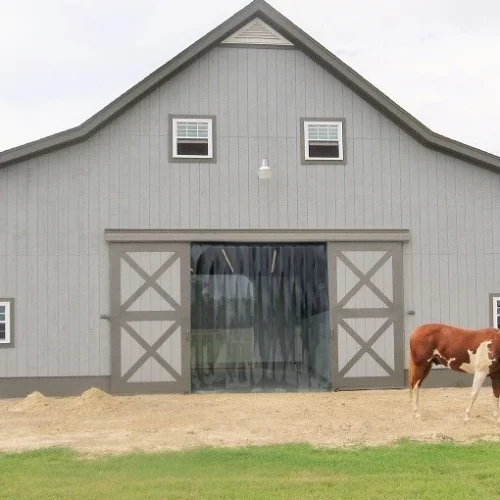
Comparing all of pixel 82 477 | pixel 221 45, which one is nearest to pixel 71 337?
pixel 221 45

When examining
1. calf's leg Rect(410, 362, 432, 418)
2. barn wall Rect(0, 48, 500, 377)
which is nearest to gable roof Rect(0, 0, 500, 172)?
barn wall Rect(0, 48, 500, 377)

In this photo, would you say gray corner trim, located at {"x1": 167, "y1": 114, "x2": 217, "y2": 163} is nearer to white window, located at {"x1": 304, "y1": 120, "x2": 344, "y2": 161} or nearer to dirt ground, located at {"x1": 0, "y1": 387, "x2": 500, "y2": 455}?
white window, located at {"x1": 304, "y1": 120, "x2": 344, "y2": 161}

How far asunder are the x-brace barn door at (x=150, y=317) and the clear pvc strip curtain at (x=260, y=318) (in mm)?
323

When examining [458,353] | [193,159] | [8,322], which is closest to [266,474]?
[458,353]

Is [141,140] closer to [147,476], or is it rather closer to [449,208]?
[449,208]

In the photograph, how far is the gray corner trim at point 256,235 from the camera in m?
15.3

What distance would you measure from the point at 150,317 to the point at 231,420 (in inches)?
161

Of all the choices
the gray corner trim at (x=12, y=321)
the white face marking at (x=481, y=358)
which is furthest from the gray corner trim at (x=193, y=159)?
the white face marking at (x=481, y=358)

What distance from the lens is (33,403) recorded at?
13.5 metres

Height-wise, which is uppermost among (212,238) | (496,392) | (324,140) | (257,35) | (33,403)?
(257,35)

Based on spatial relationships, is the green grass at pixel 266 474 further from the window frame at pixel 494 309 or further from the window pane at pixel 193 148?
the window pane at pixel 193 148

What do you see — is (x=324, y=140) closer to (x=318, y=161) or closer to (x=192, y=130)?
(x=318, y=161)

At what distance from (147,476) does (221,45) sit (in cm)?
992

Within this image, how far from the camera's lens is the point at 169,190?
15.5 metres
